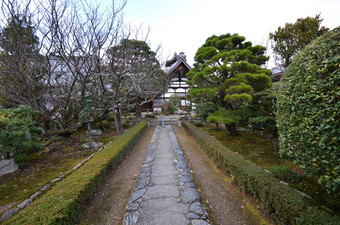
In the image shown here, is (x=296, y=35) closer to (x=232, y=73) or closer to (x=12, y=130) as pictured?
(x=232, y=73)

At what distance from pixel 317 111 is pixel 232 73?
4450 mm

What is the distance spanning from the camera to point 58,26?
4.25 meters

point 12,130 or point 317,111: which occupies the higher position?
point 317,111

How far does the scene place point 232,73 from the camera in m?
5.81

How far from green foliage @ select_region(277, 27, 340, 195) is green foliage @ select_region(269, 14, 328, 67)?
307 inches

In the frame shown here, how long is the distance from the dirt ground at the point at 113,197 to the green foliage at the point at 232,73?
3386mm

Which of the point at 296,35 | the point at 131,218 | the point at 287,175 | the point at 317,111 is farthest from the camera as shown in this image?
the point at 296,35

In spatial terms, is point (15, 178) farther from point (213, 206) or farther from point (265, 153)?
point (265, 153)

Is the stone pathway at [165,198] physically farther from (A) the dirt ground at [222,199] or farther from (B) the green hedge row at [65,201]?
(B) the green hedge row at [65,201]

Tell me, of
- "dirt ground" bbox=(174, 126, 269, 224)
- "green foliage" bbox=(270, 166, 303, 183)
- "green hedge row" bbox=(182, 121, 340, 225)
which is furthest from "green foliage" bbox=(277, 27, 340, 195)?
"dirt ground" bbox=(174, 126, 269, 224)

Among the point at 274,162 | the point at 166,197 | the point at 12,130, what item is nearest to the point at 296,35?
the point at 274,162

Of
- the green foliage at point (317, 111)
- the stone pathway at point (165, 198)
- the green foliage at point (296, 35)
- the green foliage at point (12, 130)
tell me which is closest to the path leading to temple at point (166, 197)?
the stone pathway at point (165, 198)

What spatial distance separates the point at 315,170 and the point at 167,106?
16.9m

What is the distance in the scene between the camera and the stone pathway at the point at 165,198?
2.24 meters
